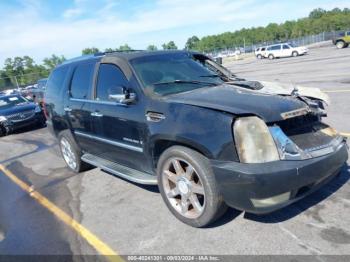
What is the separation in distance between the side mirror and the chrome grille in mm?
9074

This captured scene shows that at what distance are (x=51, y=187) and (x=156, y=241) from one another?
2788mm

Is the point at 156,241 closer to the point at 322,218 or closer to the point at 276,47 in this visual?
the point at 322,218

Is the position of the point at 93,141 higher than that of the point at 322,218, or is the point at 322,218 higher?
the point at 93,141

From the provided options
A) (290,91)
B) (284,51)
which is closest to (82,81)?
(290,91)

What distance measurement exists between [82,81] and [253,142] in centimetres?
321

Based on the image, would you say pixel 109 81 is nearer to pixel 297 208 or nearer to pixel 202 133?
pixel 202 133

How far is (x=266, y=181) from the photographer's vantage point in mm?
2936

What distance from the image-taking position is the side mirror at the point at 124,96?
4000 millimetres

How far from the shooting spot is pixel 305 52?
128 feet

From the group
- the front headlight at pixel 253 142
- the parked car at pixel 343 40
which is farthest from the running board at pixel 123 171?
the parked car at pixel 343 40

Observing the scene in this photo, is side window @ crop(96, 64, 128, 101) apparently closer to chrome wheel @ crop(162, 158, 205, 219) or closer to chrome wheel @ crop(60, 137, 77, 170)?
chrome wheel @ crop(162, 158, 205, 219)

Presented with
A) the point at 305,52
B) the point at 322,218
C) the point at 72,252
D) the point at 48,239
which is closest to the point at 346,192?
the point at 322,218

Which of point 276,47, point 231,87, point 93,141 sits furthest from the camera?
point 276,47

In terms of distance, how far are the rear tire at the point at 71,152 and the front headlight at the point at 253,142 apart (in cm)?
355
